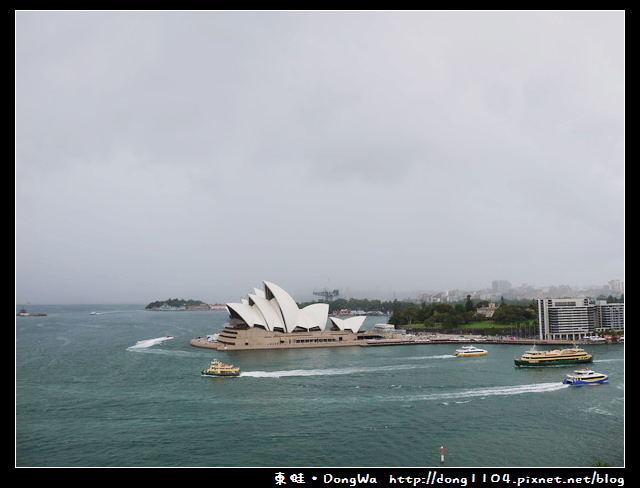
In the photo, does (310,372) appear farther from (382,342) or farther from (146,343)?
(146,343)

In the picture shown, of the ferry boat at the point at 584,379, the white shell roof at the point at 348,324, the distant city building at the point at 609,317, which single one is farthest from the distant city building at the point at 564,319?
the ferry boat at the point at 584,379

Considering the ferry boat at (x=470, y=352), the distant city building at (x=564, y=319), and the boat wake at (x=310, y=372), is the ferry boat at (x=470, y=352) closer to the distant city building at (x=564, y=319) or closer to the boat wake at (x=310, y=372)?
the boat wake at (x=310, y=372)

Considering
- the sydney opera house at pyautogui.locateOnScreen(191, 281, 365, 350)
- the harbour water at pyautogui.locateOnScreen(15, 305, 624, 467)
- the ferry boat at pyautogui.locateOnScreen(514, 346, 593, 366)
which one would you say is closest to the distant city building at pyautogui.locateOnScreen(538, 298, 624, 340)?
the harbour water at pyautogui.locateOnScreen(15, 305, 624, 467)

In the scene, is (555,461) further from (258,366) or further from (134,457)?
(258,366)
